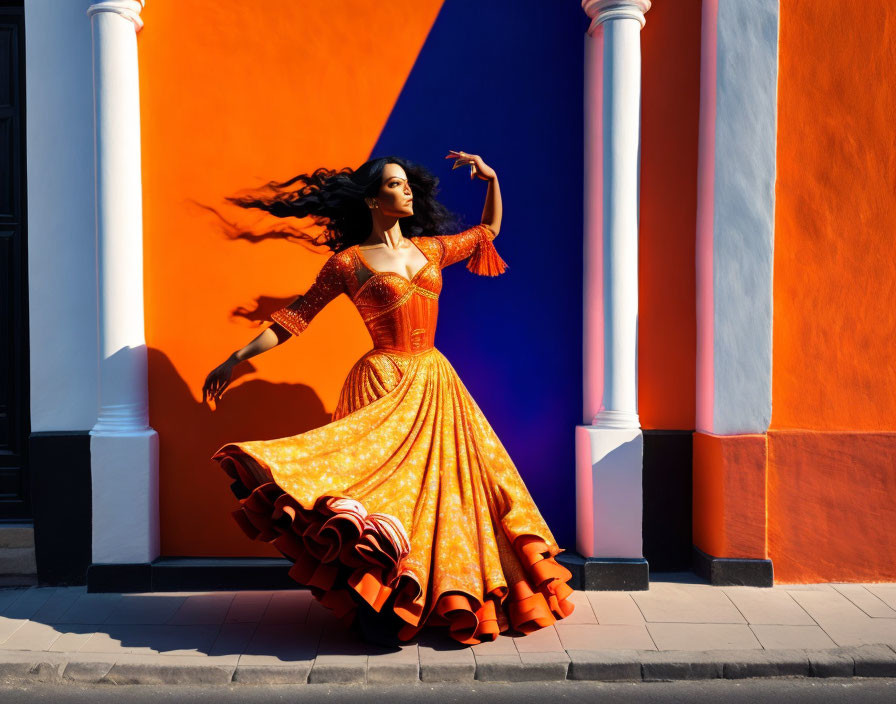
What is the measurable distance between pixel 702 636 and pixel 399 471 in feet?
5.62

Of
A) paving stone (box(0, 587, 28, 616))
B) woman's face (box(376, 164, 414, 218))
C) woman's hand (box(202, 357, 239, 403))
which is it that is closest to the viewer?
woman's face (box(376, 164, 414, 218))

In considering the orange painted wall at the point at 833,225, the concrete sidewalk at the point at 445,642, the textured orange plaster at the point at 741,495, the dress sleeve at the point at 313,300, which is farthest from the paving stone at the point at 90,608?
the orange painted wall at the point at 833,225

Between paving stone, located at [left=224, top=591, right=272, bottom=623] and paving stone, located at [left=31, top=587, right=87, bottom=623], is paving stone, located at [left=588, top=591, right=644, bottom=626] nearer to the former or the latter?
paving stone, located at [left=224, top=591, right=272, bottom=623]

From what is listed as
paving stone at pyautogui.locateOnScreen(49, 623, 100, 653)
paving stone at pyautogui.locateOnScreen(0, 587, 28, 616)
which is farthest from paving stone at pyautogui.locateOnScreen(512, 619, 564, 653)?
paving stone at pyautogui.locateOnScreen(0, 587, 28, 616)

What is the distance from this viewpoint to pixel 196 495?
506 centimetres

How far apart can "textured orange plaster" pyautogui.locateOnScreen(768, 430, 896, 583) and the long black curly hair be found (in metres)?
2.47

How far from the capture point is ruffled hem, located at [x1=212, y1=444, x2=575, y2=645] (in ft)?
11.9

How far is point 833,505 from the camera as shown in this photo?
4.93 meters

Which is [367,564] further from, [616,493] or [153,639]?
[616,493]

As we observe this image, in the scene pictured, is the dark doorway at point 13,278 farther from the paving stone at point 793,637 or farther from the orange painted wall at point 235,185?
the paving stone at point 793,637

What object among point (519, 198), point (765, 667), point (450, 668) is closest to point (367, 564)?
point (450, 668)

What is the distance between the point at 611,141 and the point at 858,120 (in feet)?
5.03

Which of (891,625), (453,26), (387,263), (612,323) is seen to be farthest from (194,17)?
(891,625)

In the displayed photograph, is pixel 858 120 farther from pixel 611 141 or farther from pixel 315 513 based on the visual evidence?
pixel 315 513
